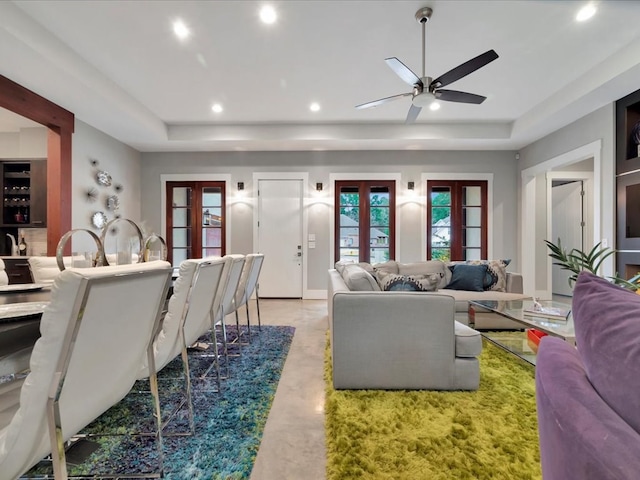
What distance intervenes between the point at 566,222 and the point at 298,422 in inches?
280

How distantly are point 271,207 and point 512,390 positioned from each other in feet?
15.3

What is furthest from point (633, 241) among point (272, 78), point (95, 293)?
point (95, 293)

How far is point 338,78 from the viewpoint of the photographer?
3713 mm

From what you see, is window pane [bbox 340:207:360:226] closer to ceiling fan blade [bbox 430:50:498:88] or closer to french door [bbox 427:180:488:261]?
french door [bbox 427:180:488:261]

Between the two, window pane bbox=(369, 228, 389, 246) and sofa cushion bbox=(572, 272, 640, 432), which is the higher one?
window pane bbox=(369, 228, 389, 246)

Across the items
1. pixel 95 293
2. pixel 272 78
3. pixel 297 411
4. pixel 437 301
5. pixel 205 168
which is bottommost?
pixel 297 411

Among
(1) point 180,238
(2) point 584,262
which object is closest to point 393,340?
(2) point 584,262

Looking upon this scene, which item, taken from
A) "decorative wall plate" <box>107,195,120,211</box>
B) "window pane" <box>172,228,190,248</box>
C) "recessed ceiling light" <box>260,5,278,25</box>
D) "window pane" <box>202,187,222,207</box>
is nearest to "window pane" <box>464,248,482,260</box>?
"window pane" <box>202,187,222,207</box>

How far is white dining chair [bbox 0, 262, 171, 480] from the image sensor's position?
31.3 inches

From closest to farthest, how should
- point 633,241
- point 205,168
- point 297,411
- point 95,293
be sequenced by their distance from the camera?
point 95,293 → point 297,411 → point 633,241 → point 205,168

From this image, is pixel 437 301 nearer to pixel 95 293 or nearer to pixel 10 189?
pixel 95 293

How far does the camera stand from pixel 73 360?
87cm

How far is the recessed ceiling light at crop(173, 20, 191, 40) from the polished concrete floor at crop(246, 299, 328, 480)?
311 cm

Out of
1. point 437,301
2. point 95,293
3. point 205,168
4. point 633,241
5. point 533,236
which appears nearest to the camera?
point 95,293
